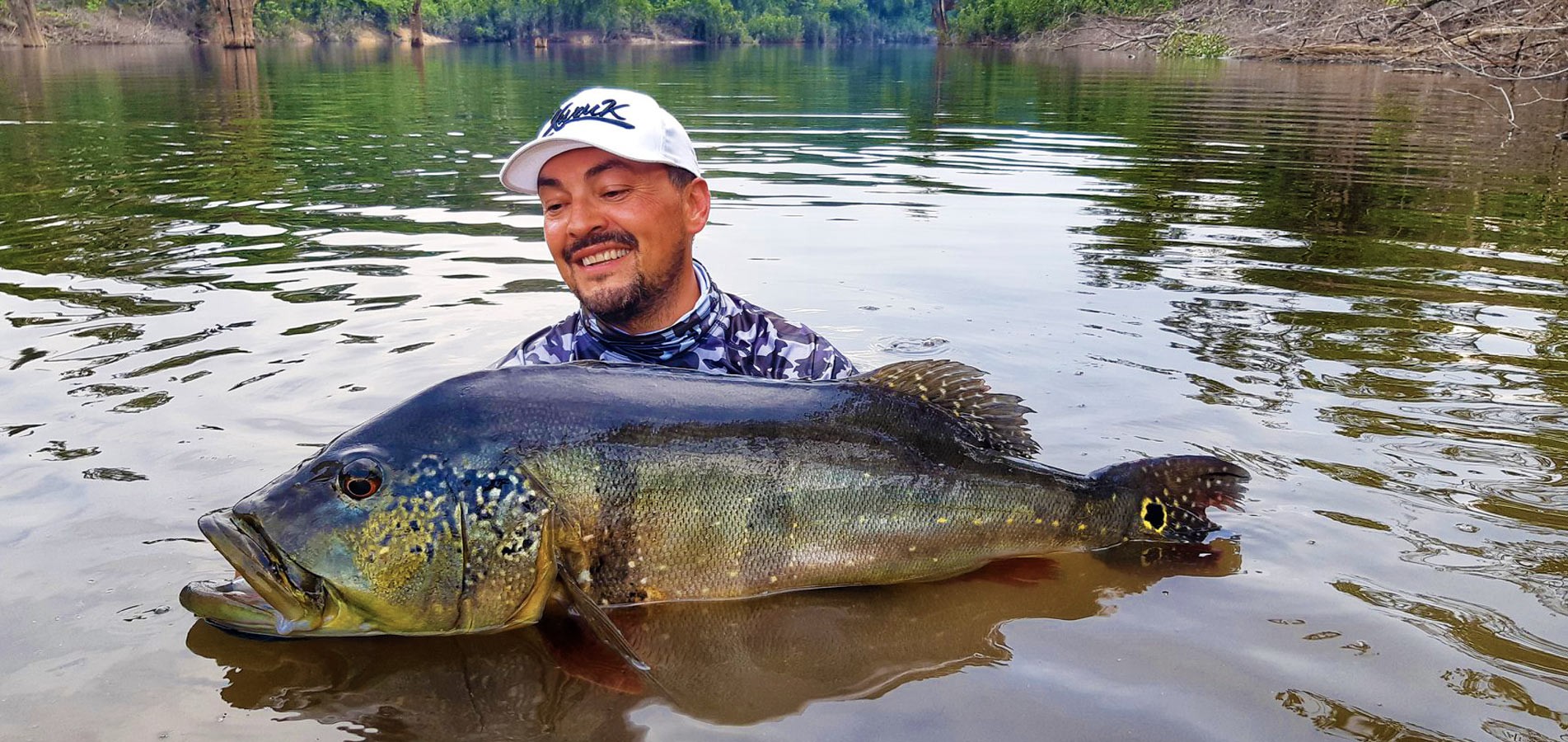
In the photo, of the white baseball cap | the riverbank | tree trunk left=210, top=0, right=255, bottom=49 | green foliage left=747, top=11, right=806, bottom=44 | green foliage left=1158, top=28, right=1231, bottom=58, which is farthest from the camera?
green foliage left=747, top=11, right=806, bottom=44

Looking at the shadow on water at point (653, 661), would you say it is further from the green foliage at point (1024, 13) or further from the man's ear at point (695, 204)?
the green foliage at point (1024, 13)

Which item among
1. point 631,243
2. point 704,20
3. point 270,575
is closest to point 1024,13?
point 704,20

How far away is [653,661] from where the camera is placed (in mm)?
3633

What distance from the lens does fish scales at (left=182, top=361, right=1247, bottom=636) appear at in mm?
3412

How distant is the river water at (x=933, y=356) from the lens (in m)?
3.42

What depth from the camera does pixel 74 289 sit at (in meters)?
8.09

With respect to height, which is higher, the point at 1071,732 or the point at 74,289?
the point at 74,289

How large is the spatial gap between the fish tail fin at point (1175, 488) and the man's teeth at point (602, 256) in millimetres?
2052

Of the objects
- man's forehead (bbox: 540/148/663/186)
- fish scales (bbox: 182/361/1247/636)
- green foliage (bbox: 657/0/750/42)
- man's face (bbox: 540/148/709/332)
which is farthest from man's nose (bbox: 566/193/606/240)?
green foliage (bbox: 657/0/750/42)

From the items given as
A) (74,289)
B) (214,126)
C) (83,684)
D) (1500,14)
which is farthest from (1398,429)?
(1500,14)

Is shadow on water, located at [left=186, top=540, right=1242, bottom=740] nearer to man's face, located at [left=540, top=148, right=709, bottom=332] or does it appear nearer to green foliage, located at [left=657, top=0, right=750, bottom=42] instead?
man's face, located at [left=540, top=148, right=709, bottom=332]

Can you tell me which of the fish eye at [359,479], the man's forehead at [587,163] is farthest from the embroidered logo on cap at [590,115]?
the fish eye at [359,479]

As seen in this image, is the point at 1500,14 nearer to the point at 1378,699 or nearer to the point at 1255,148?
the point at 1255,148

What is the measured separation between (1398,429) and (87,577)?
592cm
